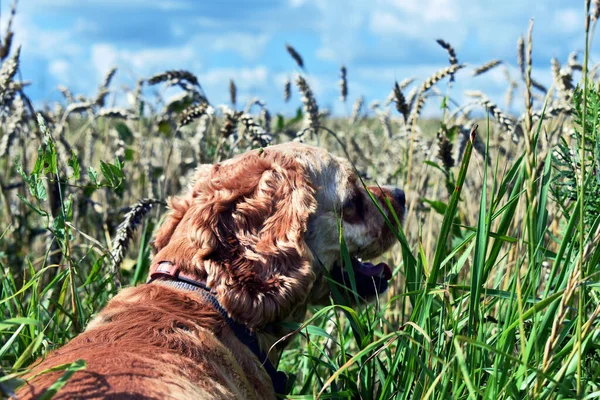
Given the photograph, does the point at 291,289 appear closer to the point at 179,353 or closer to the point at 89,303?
the point at 179,353

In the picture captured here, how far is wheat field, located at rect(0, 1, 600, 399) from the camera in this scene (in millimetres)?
1827

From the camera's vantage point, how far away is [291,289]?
8.50ft

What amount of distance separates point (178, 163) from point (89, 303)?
326 cm

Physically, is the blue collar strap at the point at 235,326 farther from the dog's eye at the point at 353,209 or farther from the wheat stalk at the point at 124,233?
the dog's eye at the point at 353,209

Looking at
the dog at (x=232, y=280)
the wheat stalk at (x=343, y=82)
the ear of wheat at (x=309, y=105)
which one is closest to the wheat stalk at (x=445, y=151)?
the dog at (x=232, y=280)

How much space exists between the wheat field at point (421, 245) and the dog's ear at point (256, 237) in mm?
192

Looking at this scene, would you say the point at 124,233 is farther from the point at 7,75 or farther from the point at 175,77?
the point at 175,77

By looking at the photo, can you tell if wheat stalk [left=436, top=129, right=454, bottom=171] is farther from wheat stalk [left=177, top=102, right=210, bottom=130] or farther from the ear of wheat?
wheat stalk [left=177, top=102, right=210, bottom=130]

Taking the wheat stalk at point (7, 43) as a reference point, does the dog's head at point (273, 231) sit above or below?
below

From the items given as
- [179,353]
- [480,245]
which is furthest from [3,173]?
[480,245]

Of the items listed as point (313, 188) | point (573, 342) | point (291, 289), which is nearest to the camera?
point (573, 342)

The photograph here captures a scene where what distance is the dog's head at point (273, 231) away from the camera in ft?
8.30

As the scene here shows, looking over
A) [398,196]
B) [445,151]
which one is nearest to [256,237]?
[398,196]

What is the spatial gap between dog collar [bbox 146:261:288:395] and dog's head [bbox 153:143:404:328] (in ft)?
0.09
